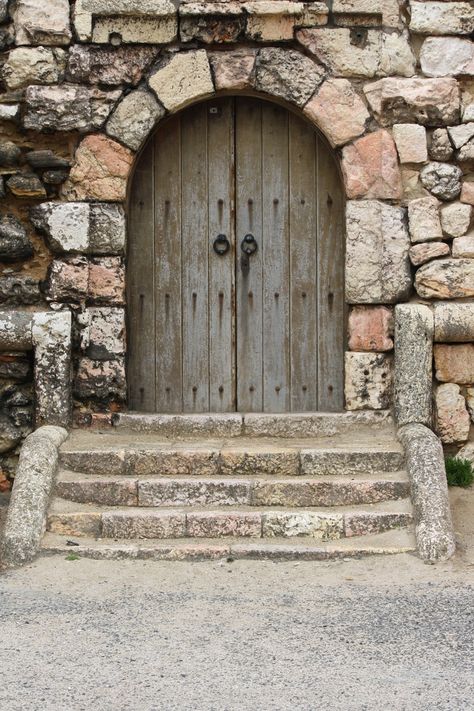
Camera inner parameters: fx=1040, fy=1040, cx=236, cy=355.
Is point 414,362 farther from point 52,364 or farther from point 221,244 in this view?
Answer: point 52,364

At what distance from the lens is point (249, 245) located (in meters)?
6.28

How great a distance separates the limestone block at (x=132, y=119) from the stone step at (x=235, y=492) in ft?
6.51

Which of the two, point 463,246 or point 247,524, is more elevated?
point 463,246

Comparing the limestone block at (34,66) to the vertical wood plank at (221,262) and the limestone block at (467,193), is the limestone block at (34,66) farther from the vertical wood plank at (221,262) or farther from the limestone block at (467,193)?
the limestone block at (467,193)

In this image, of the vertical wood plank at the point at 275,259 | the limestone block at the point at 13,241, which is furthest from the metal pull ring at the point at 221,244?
the limestone block at the point at 13,241

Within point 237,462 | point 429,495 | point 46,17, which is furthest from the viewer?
point 46,17

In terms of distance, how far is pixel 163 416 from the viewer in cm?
607

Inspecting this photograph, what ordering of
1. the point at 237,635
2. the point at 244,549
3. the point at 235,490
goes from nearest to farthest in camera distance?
1. the point at 237,635
2. the point at 244,549
3. the point at 235,490

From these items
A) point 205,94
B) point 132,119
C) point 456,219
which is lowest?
point 456,219

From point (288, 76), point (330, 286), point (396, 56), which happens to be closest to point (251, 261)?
point (330, 286)

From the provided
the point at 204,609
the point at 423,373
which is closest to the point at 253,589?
the point at 204,609

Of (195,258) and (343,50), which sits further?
(195,258)

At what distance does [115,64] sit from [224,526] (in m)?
2.74

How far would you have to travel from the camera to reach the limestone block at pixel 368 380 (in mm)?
6031
